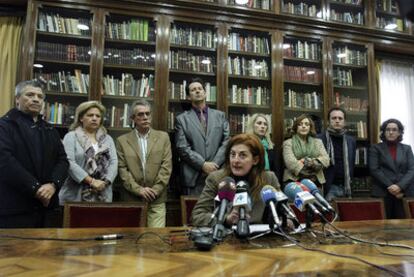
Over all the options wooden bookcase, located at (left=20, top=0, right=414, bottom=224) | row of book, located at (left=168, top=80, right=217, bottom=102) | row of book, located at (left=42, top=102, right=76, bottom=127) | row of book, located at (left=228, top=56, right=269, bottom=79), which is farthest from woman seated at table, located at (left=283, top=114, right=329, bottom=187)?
row of book, located at (left=42, top=102, right=76, bottom=127)

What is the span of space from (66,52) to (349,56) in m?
3.21

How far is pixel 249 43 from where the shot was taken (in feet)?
12.7

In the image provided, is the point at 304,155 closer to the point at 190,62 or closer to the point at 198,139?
the point at 198,139

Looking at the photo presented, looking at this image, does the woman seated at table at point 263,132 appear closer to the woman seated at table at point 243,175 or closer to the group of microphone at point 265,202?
the woman seated at table at point 243,175

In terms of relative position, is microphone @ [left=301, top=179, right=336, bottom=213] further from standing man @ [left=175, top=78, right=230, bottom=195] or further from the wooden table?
standing man @ [left=175, top=78, right=230, bottom=195]

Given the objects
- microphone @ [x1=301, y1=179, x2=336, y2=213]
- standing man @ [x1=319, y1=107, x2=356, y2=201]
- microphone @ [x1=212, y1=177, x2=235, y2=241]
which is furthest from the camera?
standing man @ [x1=319, y1=107, x2=356, y2=201]

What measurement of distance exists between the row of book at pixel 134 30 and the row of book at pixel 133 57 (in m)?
0.13

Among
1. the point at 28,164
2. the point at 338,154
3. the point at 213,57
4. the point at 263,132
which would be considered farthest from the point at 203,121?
the point at 28,164

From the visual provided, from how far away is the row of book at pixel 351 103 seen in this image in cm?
404

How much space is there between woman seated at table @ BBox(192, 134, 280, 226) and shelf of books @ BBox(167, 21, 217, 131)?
1.72 metres

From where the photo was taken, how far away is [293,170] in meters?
3.24

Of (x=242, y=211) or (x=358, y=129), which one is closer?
(x=242, y=211)

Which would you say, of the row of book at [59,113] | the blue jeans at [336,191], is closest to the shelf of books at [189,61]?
the row of book at [59,113]

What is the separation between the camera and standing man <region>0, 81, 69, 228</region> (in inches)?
84.4
